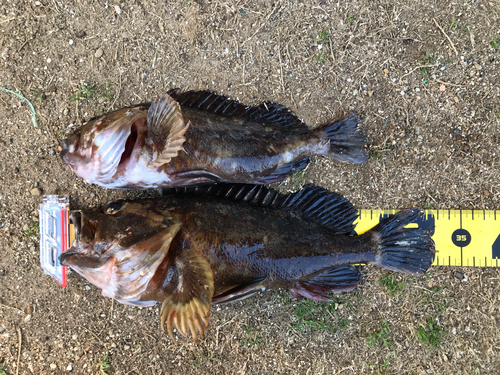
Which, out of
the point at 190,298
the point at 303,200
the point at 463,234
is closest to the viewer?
the point at 190,298

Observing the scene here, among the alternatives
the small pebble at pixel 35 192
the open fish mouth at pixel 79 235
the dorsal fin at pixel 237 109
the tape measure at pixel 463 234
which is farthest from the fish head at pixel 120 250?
the tape measure at pixel 463 234

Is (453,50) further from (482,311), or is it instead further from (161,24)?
(161,24)

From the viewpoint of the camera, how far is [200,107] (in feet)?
8.86

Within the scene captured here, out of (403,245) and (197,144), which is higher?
(197,144)

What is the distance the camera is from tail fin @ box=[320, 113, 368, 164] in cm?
294

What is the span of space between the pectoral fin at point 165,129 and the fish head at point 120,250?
49cm

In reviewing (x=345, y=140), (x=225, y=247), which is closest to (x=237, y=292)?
(x=225, y=247)

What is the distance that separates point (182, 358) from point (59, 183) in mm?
2281

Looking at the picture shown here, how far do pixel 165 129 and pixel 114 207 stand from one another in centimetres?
77

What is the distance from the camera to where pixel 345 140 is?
2.97 metres

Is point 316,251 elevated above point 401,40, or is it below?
below

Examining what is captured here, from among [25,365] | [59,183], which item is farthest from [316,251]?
[25,365]

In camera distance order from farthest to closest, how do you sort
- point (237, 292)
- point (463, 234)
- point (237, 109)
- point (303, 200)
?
point (463, 234) < point (303, 200) < point (237, 109) < point (237, 292)

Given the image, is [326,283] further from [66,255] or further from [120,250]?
[66,255]
